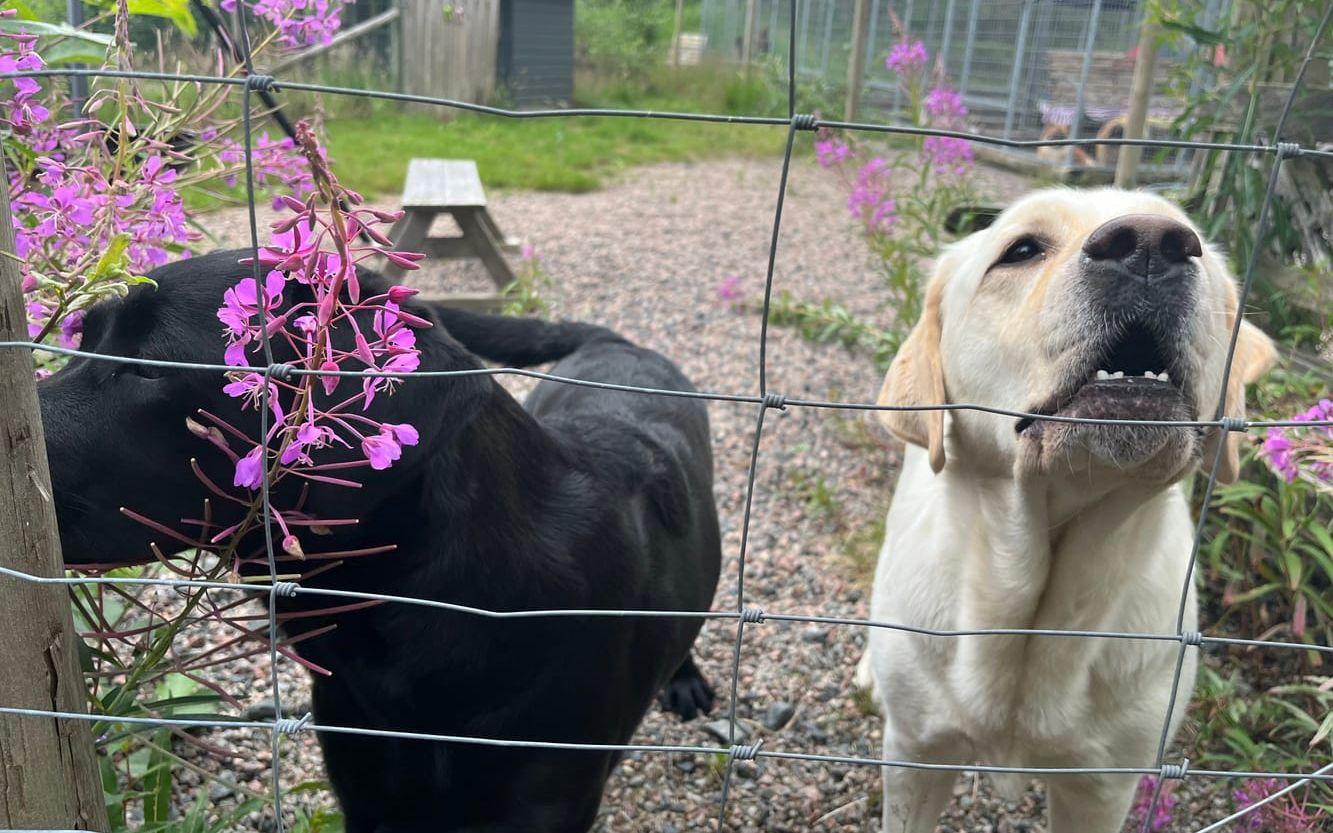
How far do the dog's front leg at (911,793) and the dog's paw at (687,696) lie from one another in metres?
0.85

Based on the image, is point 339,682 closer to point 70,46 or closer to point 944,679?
point 944,679

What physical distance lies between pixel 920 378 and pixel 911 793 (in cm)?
88

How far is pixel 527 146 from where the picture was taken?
11242mm

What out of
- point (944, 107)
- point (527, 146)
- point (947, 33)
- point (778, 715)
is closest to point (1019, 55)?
point (947, 33)

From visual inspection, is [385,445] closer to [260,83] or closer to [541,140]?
[260,83]

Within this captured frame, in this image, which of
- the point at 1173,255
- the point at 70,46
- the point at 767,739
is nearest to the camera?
the point at 1173,255

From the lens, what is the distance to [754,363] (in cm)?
545

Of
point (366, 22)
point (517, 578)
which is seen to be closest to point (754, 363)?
point (517, 578)

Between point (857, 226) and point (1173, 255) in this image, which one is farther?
point (857, 226)

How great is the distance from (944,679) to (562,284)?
4951mm

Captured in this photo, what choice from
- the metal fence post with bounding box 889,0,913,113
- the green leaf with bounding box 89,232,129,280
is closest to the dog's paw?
the green leaf with bounding box 89,232,129,280

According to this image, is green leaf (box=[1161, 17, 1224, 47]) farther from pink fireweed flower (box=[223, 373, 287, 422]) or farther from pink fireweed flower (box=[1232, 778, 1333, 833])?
pink fireweed flower (box=[223, 373, 287, 422])

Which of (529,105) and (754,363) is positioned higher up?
(529,105)

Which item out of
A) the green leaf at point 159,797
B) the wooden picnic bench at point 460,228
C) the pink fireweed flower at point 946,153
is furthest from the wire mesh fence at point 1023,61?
the green leaf at point 159,797
